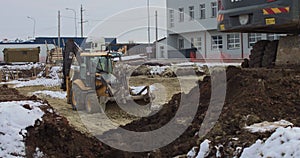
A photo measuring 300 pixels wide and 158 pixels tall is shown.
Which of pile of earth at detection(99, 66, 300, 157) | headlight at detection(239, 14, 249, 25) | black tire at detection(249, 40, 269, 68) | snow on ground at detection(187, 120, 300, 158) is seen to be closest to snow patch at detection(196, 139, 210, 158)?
pile of earth at detection(99, 66, 300, 157)

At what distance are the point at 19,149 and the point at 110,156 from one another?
49.5 inches

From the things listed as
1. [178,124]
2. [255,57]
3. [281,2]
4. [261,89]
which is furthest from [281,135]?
[255,57]

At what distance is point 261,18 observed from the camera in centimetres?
780

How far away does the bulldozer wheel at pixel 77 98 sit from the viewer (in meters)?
12.9

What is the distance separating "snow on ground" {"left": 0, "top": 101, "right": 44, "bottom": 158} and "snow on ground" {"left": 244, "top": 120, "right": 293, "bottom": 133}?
10.1ft

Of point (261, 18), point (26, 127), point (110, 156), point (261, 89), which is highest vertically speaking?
point (261, 18)

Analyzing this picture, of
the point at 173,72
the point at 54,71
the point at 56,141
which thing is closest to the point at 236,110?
the point at 56,141

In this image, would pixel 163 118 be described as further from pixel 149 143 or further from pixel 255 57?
pixel 255 57

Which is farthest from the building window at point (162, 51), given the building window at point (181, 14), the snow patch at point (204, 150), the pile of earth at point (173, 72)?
the snow patch at point (204, 150)

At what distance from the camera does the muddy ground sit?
5148 millimetres

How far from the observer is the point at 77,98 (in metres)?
13.0

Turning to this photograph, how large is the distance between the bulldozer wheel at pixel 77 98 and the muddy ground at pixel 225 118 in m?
5.46

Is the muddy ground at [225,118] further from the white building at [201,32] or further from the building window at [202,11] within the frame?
the building window at [202,11]

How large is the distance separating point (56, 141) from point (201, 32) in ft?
129
